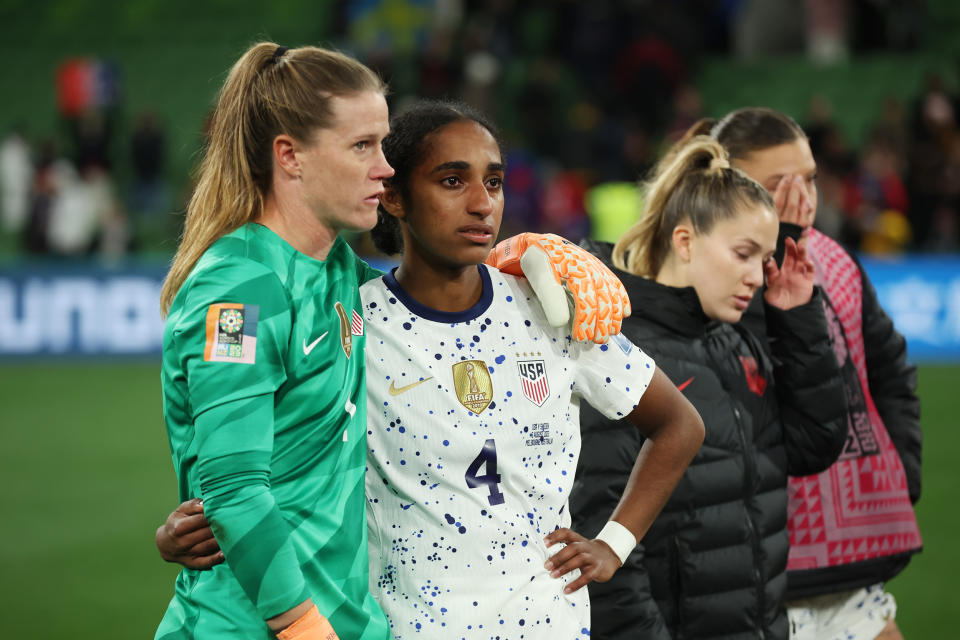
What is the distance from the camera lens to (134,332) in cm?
1377

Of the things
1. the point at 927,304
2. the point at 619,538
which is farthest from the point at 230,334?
the point at 927,304

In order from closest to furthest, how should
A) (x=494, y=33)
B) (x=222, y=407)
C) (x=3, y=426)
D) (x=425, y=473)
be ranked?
(x=222, y=407), (x=425, y=473), (x=3, y=426), (x=494, y=33)

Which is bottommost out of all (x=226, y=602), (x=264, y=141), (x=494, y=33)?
(x=226, y=602)

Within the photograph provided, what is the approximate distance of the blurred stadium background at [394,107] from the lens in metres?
7.77

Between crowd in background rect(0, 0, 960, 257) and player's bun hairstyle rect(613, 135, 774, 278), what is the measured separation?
10182 mm

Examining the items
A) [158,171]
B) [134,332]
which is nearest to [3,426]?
[134,332]

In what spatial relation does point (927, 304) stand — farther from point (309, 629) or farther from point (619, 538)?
point (309, 629)

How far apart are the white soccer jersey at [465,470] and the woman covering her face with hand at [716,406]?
1.14 feet

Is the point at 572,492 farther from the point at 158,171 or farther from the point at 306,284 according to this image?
the point at 158,171

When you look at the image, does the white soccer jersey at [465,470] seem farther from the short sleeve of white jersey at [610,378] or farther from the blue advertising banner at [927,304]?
the blue advertising banner at [927,304]

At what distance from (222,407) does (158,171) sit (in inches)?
701

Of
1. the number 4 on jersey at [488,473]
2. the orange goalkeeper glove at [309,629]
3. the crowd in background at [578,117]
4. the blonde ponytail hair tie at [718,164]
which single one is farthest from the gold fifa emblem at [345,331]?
the crowd in background at [578,117]

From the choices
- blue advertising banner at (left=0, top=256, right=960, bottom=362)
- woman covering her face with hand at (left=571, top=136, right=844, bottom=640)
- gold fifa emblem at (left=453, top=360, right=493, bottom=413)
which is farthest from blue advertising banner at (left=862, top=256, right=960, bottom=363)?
gold fifa emblem at (left=453, top=360, right=493, bottom=413)

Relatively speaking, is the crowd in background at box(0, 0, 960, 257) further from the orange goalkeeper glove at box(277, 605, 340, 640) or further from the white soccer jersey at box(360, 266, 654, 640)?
the orange goalkeeper glove at box(277, 605, 340, 640)
